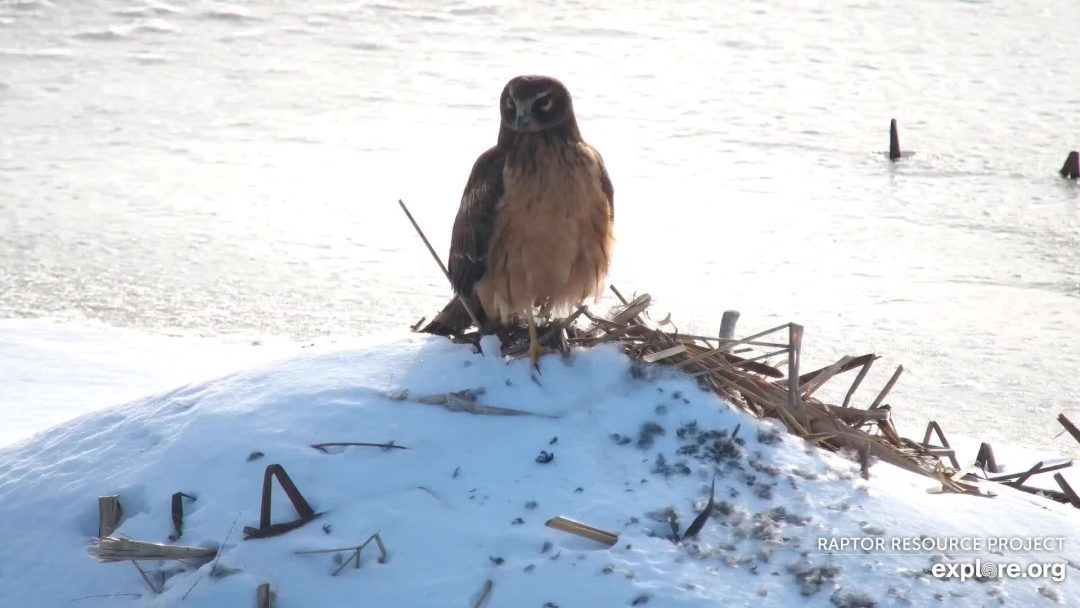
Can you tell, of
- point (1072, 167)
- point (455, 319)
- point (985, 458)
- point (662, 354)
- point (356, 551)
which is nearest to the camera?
point (356, 551)

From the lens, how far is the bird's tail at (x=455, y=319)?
13.1ft

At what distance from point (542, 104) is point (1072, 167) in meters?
5.21

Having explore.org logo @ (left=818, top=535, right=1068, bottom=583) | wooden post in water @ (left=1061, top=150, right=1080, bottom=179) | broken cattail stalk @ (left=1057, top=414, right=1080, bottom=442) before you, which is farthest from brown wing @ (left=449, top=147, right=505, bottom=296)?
wooden post in water @ (left=1061, top=150, right=1080, bottom=179)

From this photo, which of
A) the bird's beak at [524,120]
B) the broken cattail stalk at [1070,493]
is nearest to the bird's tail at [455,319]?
the bird's beak at [524,120]

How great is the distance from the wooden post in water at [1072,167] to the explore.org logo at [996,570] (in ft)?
18.0

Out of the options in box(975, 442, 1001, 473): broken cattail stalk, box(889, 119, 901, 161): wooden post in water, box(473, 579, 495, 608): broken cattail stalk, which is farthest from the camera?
box(889, 119, 901, 161): wooden post in water

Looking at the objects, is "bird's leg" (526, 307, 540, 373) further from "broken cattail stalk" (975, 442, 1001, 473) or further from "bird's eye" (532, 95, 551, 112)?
"broken cattail stalk" (975, 442, 1001, 473)

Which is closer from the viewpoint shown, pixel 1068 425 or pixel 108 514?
pixel 108 514

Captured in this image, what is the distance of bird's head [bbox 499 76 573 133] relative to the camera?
391 centimetres

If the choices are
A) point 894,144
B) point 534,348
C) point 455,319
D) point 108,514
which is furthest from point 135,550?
point 894,144

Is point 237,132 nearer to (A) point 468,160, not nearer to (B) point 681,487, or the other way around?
(A) point 468,160

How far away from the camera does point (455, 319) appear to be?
404 cm

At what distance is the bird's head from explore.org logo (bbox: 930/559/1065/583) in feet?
5.87

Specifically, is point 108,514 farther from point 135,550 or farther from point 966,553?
point 966,553
